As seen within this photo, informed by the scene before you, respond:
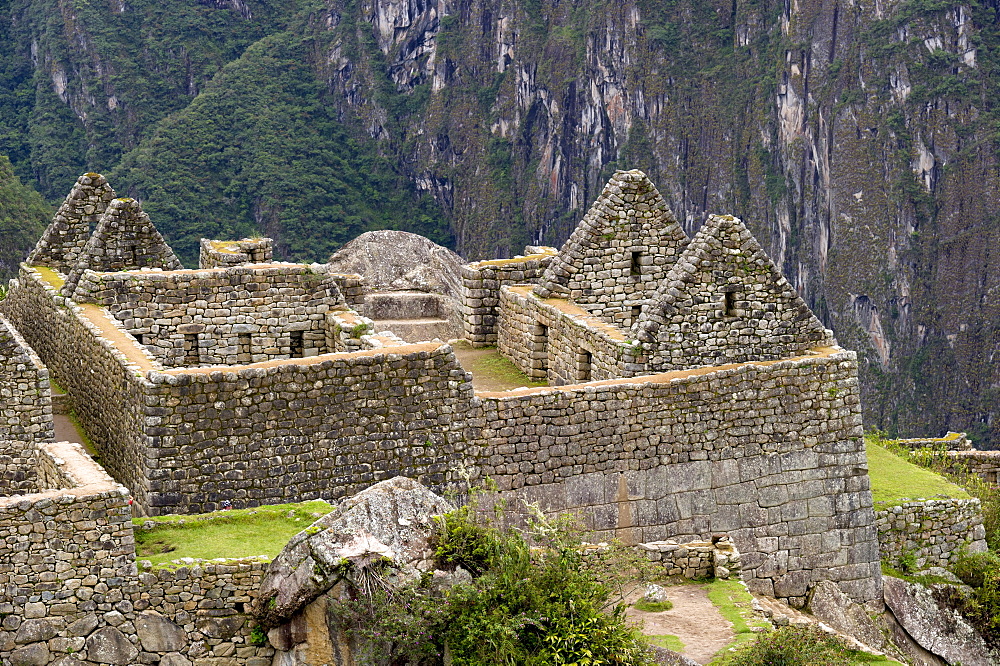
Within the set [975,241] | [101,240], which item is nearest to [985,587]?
[101,240]

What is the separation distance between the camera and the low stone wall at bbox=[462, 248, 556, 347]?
662 inches

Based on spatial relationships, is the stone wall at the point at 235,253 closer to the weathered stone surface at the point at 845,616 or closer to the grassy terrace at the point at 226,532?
the grassy terrace at the point at 226,532

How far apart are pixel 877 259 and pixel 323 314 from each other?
5444 inches

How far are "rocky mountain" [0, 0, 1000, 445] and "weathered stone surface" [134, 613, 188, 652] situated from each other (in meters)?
113

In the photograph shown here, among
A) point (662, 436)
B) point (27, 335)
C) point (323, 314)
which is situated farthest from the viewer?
point (27, 335)

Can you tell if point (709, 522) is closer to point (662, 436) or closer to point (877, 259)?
point (662, 436)

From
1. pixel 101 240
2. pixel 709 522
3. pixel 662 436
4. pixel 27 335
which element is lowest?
pixel 709 522

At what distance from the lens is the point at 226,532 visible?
10.9 meters

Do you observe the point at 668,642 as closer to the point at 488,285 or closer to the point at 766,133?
the point at 488,285

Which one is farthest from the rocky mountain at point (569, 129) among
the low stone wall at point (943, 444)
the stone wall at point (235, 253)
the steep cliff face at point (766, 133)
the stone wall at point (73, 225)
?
the stone wall at point (73, 225)

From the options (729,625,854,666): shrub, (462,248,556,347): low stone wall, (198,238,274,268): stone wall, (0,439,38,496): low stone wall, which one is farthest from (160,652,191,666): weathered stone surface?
(462,248,556,347): low stone wall

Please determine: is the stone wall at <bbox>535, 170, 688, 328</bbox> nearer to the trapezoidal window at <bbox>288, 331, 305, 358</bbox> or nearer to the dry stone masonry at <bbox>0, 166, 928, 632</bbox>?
the dry stone masonry at <bbox>0, 166, 928, 632</bbox>

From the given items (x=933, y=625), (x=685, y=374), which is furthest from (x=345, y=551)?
(x=933, y=625)

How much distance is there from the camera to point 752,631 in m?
11.8
